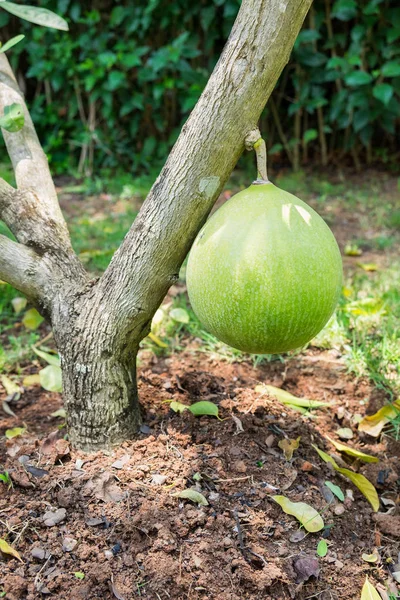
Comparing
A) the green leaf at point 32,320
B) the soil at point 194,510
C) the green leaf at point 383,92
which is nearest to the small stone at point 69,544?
the soil at point 194,510

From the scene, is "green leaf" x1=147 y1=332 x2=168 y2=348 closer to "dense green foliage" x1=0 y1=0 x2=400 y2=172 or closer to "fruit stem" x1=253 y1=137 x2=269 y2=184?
"fruit stem" x1=253 y1=137 x2=269 y2=184

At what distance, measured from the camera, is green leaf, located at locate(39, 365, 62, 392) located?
7.73 feet

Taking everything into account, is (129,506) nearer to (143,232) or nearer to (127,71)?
(143,232)

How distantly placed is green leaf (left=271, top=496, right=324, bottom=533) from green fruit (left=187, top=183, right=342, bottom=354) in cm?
52

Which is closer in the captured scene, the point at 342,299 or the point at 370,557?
the point at 370,557

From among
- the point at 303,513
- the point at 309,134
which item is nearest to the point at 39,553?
the point at 303,513

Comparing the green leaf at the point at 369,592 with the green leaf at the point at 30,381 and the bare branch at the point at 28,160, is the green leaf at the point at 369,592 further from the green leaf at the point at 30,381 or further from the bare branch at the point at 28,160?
the green leaf at the point at 30,381

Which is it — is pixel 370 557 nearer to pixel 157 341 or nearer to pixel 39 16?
pixel 157 341

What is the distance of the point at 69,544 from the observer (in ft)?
5.24

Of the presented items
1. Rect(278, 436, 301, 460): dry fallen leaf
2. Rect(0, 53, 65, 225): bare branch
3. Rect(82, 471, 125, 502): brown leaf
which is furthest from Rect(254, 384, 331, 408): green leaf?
Rect(0, 53, 65, 225): bare branch

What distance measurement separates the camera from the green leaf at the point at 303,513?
5.69 ft

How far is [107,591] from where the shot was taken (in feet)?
4.94

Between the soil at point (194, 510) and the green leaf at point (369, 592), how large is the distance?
0.11 feet

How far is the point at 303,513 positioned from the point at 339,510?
159 millimetres
